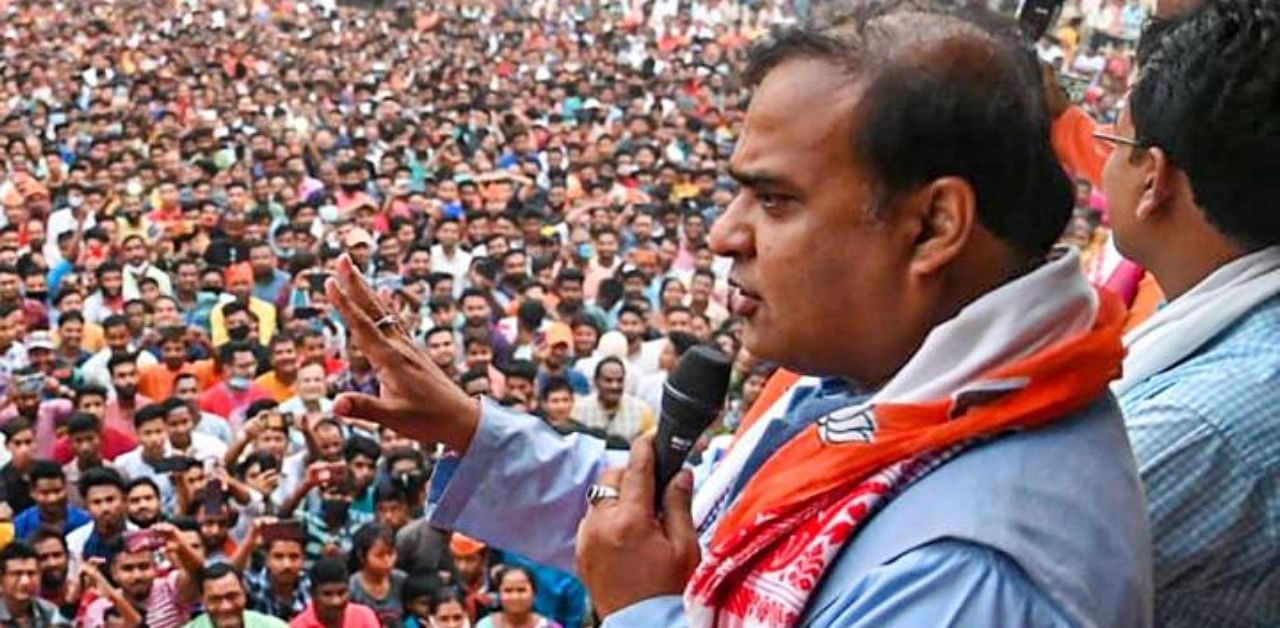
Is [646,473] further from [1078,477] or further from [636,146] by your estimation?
[636,146]

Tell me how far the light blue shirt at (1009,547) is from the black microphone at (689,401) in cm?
12

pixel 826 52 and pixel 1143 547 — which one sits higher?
pixel 826 52

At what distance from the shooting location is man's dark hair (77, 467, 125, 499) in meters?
4.70

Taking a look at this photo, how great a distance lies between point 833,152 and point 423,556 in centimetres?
370

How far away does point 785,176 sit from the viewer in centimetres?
107

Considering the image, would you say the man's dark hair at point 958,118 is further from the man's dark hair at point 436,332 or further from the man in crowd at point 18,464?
the man's dark hair at point 436,332

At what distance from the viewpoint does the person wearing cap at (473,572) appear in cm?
449

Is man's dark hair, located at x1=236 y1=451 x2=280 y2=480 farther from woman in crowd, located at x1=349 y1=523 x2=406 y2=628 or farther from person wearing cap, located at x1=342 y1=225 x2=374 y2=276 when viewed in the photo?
person wearing cap, located at x1=342 y1=225 x2=374 y2=276

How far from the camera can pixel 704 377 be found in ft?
3.88

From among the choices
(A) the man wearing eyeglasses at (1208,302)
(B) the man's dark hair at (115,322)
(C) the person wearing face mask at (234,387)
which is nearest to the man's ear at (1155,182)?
(A) the man wearing eyeglasses at (1208,302)

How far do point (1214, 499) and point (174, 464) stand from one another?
13.8ft

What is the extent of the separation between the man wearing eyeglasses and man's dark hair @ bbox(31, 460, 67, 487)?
13.2ft

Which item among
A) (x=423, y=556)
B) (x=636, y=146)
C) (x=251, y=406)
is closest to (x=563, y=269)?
(x=251, y=406)

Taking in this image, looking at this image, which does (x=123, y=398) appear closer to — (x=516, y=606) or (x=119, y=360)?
(x=119, y=360)
